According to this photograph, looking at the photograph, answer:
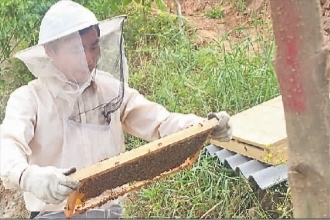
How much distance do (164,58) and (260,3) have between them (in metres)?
2.02

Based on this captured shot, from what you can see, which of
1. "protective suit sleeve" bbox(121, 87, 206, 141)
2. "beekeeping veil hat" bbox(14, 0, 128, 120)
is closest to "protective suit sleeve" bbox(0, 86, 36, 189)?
"beekeeping veil hat" bbox(14, 0, 128, 120)

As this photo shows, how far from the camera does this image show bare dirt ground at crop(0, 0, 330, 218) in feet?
18.2

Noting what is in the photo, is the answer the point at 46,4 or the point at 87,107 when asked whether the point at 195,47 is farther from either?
the point at 87,107

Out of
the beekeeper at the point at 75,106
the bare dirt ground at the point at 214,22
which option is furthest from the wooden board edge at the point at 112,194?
the bare dirt ground at the point at 214,22

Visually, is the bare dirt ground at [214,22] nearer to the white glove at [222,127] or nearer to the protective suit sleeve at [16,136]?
the protective suit sleeve at [16,136]

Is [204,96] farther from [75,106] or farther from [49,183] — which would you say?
[49,183]

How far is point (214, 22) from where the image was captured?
25.5ft

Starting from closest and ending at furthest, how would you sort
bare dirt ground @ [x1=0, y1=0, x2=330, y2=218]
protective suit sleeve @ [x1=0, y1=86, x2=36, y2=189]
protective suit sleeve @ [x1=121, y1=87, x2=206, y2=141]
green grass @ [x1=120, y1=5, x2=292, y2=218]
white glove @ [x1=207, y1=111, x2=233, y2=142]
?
protective suit sleeve @ [x1=0, y1=86, x2=36, y2=189] → white glove @ [x1=207, y1=111, x2=233, y2=142] → protective suit sleeve @ [x1=121, y1=87, x2=206, y2=141] → green grass @ [x1=120, y1=5, x2=292, y2=218] → bare dirt ground @ [x1=0, y1=0, x2=330, y2=218]

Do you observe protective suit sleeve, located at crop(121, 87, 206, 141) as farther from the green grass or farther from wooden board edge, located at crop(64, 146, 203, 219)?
the green grass

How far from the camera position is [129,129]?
9.93ft

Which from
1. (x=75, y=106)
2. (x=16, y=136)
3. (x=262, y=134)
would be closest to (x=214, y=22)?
(x=262, y=134)

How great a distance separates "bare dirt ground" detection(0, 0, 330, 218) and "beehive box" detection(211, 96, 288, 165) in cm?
173

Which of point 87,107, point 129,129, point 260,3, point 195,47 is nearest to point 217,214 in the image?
point 129,129

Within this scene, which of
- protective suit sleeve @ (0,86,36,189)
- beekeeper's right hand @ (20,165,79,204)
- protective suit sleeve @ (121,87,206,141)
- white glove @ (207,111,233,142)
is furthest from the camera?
protective suit sleeve @ (121,87,206,141)
